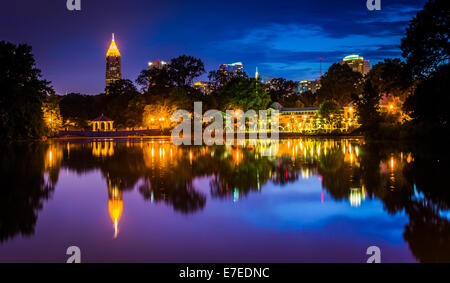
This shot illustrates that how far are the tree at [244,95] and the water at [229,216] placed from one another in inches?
1930

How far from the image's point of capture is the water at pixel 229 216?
5.63 meters

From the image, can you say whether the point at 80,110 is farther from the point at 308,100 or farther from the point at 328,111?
the point at 308,100

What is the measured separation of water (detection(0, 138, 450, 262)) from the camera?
5629mm

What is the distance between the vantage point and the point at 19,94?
40.6 meters

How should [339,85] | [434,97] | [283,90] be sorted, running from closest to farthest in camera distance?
[434,97] < [339,85] < [283,90]

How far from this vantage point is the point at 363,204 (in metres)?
8.64

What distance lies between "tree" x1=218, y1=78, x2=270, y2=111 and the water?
4901 centimetres

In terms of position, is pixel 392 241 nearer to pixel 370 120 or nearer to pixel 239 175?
pixel 239 175

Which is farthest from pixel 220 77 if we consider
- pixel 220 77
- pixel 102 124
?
pixel 102 124

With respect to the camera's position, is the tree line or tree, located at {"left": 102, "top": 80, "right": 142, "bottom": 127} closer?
→ the tree line

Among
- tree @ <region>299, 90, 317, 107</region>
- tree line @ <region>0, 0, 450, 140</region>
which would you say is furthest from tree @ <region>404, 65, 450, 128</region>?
tree @ <region>299, 90, 317, 107</region>

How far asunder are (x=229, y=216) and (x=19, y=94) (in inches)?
1565

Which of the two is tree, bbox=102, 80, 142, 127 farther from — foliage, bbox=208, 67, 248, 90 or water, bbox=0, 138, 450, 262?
water, bbox=0, 138, 450, 262
